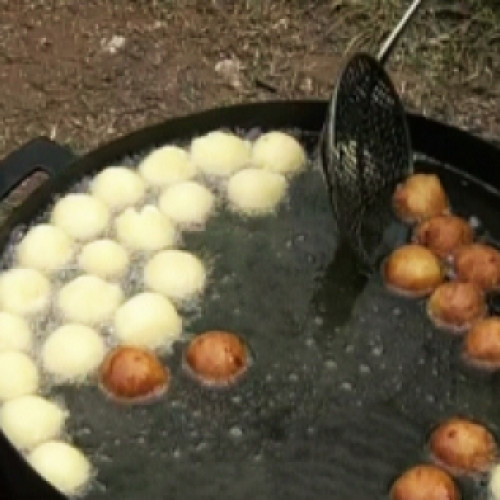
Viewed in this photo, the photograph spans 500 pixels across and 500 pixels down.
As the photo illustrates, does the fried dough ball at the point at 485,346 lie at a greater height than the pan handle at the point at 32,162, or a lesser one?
lesser

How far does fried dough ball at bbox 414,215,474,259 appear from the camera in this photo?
1838 millimetres

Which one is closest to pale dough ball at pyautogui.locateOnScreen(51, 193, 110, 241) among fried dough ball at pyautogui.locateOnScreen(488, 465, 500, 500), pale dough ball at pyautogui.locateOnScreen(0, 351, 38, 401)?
pale dough ball at pyautogui.locateOnScreen(0, 351, 38, 401)

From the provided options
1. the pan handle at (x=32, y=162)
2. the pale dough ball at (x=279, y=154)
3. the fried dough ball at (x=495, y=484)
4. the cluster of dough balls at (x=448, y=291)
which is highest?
the pan handle at (x=32, y=162)

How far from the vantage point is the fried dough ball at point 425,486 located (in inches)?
58.7

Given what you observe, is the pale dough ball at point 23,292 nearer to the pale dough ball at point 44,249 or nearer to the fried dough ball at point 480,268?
the pale dough ball at point 44,249

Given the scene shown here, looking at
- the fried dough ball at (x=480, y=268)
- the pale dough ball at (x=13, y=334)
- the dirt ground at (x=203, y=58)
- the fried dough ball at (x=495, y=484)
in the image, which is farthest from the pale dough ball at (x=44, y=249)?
the dirt ground at (x=203, y=58)

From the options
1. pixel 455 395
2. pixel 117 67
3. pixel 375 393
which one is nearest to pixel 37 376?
pixel 375 393

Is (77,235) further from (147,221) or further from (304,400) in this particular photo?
(304,400)

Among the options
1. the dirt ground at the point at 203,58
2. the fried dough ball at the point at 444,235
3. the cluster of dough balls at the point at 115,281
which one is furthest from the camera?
the dirt ground at the point at 203,58

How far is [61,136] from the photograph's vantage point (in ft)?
9.68

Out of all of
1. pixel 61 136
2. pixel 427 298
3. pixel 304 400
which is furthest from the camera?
pixel 61 136

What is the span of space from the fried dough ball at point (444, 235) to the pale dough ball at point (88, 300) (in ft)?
1.49

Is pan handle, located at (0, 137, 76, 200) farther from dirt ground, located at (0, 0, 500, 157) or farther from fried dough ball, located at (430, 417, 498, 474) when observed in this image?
dirt ground, located at (0, 0, 500, 157)

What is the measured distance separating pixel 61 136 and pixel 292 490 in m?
1.60
